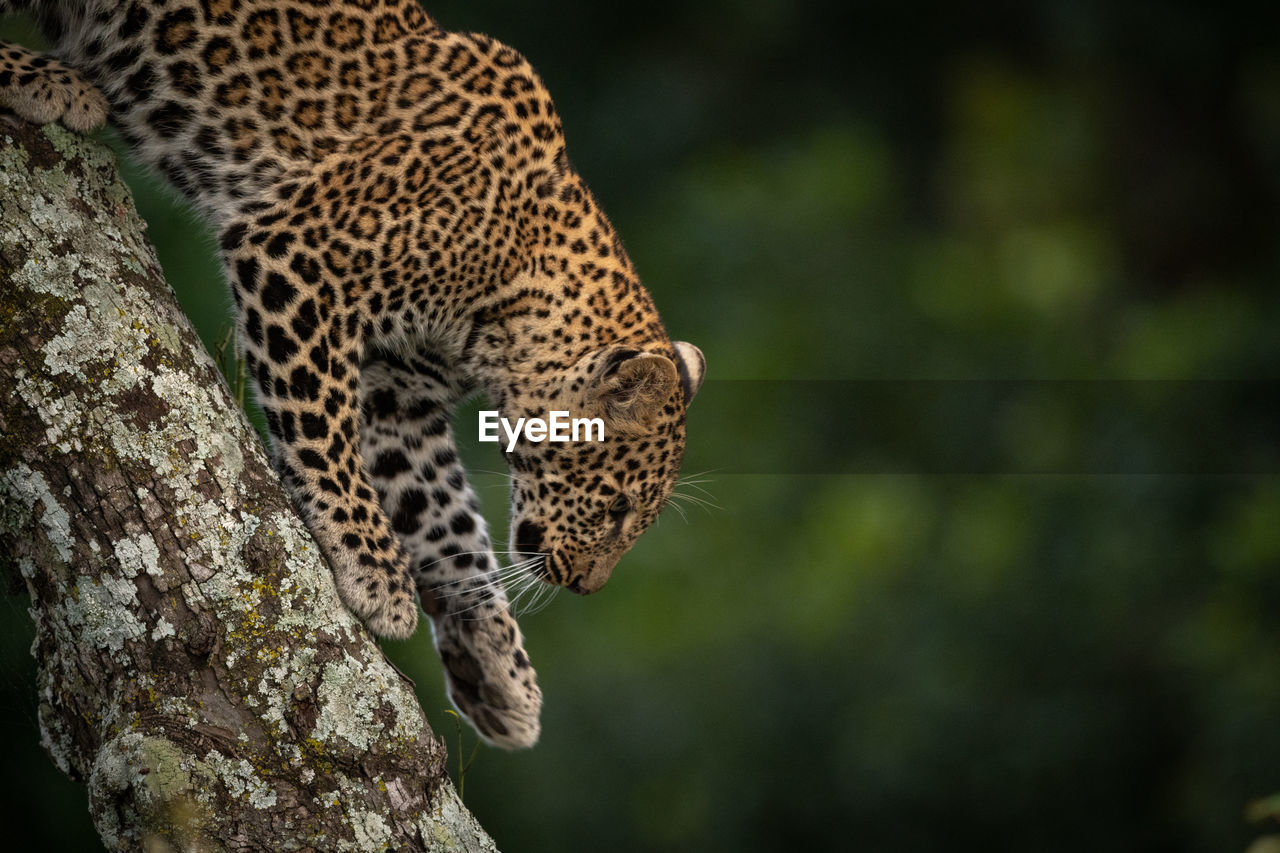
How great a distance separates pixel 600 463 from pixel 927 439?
840 cm

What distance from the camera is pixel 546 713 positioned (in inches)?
375

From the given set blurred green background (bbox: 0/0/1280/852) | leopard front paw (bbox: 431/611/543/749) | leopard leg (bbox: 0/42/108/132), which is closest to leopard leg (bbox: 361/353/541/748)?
leopard front paw (bbox: 431/611/543/749)

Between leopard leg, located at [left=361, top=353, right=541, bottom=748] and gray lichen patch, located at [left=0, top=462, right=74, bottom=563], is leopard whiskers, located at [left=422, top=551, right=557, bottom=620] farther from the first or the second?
gray lichen patch, located at [left=0, top=462, right=74, bottom=563]

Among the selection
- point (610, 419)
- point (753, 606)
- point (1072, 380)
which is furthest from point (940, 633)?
point (610, 419)

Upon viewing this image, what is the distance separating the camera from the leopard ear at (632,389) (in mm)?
4215

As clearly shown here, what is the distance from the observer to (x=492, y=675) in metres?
4.57

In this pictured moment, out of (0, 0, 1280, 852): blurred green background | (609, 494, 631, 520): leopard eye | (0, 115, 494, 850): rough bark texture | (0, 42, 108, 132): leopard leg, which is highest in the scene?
(0, 42, 108, 132): leopard leg

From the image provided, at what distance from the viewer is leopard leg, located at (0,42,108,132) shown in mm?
3318

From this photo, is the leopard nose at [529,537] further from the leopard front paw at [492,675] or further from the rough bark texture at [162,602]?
the rough bark texture at [162,602]

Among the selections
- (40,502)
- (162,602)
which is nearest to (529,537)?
(162,602)

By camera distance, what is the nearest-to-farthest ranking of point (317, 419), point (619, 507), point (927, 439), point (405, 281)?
1. point (317, 419)
2. point (405, 281)
3. point (619, 507)
4. point (927, 439)

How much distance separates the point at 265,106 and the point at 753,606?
733 centimetres

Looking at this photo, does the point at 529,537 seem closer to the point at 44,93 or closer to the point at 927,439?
the point at 44,93

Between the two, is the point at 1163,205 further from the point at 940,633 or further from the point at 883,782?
the point at 883,782
